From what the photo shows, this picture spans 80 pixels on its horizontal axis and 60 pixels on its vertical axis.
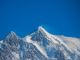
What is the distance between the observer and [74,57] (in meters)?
199

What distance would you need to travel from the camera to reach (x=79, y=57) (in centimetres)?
19938

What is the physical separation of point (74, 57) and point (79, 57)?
2615 millimetres

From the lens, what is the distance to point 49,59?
19975 centimetres

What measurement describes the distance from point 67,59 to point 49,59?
8.79m

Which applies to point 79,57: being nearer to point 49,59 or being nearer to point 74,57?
point 74,57

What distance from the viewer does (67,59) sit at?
19950 centimetres

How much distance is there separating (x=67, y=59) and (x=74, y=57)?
3.61 m

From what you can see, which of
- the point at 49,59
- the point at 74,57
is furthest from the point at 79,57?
the point at 49,59

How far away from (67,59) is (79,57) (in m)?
5.93
